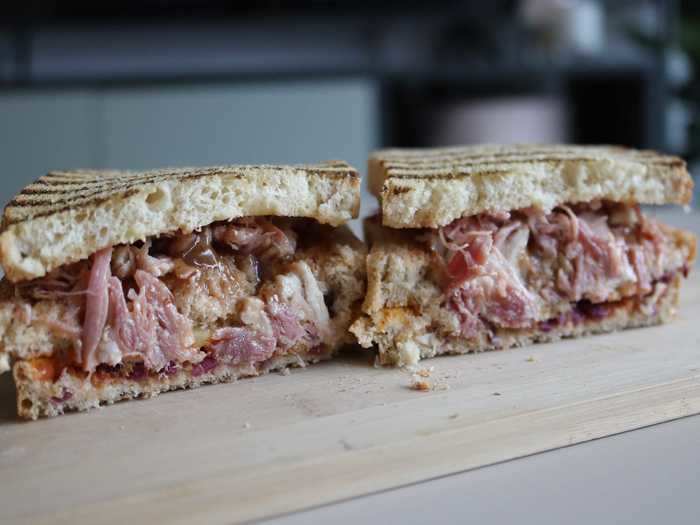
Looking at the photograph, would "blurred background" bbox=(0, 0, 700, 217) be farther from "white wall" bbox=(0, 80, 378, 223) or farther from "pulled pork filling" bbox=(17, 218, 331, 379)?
"pulled pork filling" bbox=(17, 218, 331, 379)

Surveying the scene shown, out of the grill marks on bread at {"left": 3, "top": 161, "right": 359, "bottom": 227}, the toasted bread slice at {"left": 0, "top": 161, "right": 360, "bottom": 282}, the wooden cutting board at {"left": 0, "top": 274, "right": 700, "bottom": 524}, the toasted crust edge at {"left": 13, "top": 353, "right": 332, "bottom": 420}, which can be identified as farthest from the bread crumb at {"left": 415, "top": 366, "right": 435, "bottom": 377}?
the grill marks on bread at {"left": 3, "top": 161, "right": 359, "bottom": 227}

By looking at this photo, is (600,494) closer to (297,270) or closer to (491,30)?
(297,270)

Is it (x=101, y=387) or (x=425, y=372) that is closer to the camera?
(x=101, y=387)

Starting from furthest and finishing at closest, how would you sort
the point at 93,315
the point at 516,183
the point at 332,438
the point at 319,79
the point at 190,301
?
1. the point at 319,79
2. the point at 516,183
3. the point at 190,301
4. the point at 93,315
5. the point at 332,438

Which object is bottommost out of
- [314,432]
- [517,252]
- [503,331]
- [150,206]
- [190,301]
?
[314,432]

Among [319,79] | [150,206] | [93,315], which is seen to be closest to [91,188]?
[150,206]

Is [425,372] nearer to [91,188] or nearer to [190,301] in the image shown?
[190,301]
